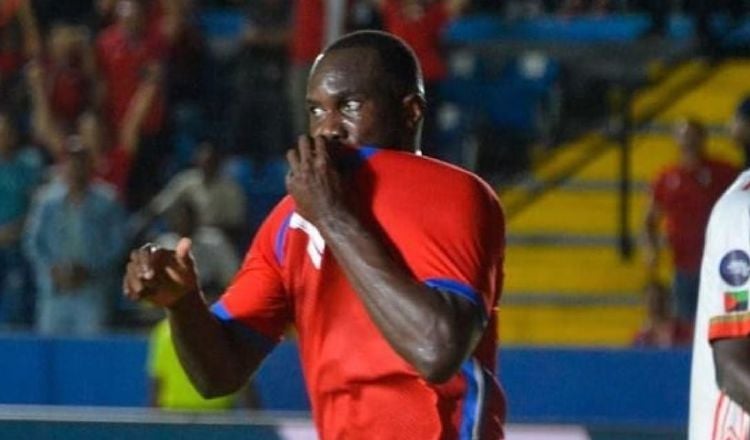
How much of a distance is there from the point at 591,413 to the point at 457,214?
21.0 feet

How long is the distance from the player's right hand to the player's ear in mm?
395

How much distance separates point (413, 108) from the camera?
3301 mm

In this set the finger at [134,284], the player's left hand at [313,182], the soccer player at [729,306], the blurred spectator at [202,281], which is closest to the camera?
the player's left hand at [313,182]

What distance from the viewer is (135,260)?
3.26 m

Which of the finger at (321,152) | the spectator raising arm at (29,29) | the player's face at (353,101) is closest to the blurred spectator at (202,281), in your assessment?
the spectator raising arm at (29,29)

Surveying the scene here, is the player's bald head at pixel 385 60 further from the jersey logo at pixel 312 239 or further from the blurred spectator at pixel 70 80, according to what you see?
the blurred spectator at pixel 70 80

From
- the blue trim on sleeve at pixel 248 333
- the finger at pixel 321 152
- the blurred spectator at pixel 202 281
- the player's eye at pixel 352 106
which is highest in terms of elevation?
the player's eye at pixel 352 106

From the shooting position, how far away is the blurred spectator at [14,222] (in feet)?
36.7

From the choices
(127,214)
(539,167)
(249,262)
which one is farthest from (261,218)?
(249,262)

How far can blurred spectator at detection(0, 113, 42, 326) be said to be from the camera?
11195mm

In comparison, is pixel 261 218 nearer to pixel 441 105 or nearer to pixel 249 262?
pixel 441 105

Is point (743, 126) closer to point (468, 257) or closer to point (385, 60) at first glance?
point (385, 60)

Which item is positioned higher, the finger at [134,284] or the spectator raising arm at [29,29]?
the finger at [134,284]

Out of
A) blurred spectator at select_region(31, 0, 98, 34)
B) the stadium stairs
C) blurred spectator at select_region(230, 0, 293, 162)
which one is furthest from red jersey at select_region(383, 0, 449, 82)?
blurred spectator at select_region(31, 0, 98, 34)
